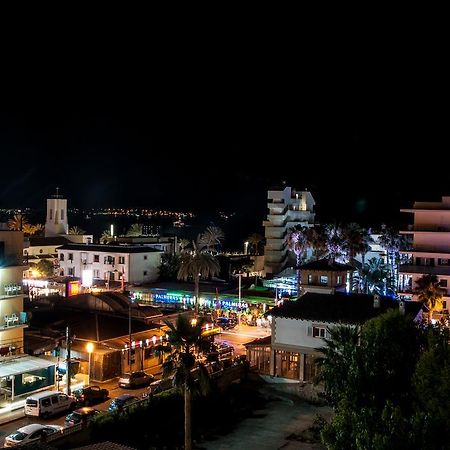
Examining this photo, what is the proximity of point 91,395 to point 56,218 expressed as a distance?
234 ft

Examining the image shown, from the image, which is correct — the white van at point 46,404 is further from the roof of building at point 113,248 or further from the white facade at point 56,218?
the white facade at point 56,218

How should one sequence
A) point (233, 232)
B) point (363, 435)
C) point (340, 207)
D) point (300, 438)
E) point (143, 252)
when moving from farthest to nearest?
1. point (233, 232)
2. point (340, 207)
3. point (143, 252)
4. point (300, 438)
5. point (363, 435)

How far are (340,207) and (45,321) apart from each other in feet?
456

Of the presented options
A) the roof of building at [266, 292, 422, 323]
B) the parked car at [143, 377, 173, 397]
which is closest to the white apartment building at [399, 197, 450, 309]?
the roof of building at [266, 292, 422, 323]

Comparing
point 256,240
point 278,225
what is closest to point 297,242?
point 278,225

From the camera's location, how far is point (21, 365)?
117 feet

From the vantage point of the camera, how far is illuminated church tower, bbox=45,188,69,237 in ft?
335

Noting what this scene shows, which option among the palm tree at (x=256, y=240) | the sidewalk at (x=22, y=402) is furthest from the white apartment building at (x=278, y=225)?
the sidewalk at (x=22, y=402)

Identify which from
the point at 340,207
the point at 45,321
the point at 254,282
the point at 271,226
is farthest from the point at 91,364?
the point at 340,207

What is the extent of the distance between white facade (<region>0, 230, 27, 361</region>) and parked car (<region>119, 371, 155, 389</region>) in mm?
7047

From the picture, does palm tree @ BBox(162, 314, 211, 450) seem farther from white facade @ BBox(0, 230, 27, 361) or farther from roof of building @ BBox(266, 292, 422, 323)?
white facade @ BBox(0, 230, 27, 361)

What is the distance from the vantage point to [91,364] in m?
39.6

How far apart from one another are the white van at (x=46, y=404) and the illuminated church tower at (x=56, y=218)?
7134cm

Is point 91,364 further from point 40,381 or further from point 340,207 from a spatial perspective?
point 340,207
